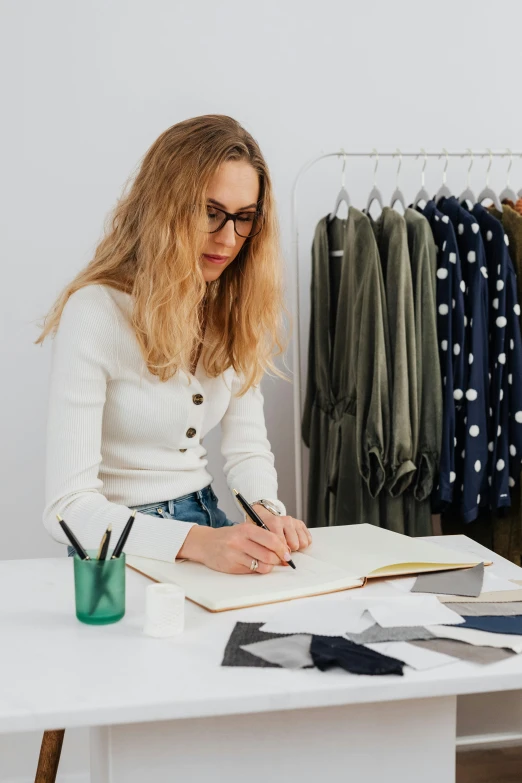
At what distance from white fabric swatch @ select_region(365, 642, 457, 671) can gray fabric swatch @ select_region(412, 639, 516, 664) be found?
0.04ft

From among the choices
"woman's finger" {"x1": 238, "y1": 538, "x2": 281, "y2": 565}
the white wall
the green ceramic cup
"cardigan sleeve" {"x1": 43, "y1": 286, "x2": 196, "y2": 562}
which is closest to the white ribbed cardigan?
"cardigan sleeve" {"x1": 43, "y1": 286, "x2": 196, "y2": 562}

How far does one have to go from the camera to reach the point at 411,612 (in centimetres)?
105

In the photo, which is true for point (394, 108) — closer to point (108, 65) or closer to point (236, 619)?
point (108, 65)

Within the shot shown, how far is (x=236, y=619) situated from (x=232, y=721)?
16 cm

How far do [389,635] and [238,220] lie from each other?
0.84m

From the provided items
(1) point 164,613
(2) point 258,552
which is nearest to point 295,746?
(1) point 164,613

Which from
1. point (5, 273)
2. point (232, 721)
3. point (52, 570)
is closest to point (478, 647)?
point (232, 721)

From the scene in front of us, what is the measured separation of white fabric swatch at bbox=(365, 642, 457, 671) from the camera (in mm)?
897

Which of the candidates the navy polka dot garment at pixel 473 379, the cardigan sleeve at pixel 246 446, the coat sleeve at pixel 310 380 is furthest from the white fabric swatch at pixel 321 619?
the coat sleeve at pixel 310 380

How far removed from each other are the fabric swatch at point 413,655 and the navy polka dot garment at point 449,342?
119cm

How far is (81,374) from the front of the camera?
1.38 meters

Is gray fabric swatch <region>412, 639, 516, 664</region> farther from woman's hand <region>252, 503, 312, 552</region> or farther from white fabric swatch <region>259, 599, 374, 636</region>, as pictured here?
woman's hand <region>252, 503, 312, 552</region>

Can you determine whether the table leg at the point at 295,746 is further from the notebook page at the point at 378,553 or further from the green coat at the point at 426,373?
the green coat at the point at 426,373

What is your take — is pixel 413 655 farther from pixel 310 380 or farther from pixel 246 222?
pixel 310 380
